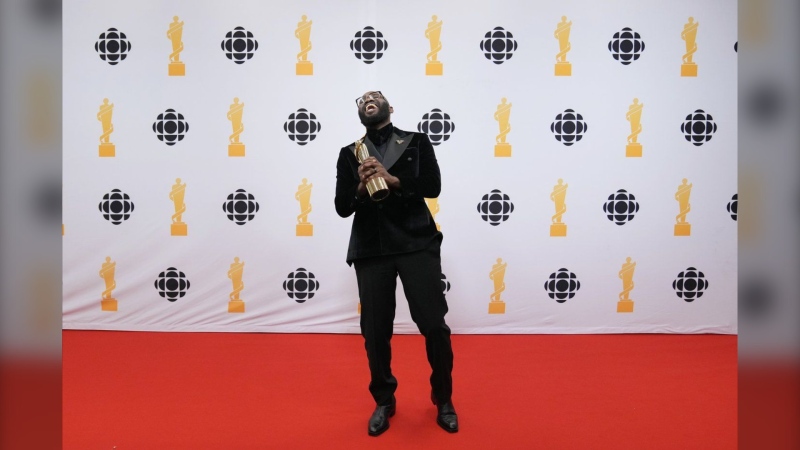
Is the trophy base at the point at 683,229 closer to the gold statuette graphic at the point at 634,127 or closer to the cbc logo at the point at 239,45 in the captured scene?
the gold statuette graphic at the point at 634,127

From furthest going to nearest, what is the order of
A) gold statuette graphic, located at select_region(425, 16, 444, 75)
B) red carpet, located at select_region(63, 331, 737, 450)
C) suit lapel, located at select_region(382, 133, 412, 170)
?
gold statuette graphic, located at select_region(425, 16, 444, 75) < suit lapel, located at select_region(382, 133, 412, 170) < red carpet, located at select_region(63, 331, 737, 450)

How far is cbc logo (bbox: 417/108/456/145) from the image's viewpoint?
14.4ft

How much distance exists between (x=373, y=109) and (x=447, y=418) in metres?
1.46

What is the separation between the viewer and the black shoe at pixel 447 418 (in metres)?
2.56

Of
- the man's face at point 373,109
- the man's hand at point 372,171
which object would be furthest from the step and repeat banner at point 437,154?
the man's hand at point 372,171

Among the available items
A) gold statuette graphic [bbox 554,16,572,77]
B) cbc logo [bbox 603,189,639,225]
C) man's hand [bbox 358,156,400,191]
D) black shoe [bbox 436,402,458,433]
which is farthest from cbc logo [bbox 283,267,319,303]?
gold statuette graphic [bbox 554,16,572,77]

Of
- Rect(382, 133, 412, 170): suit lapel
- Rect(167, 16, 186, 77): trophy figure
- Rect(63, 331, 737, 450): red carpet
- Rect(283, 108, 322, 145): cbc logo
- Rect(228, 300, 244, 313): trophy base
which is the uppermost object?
Rect(167, 16, 186, 77): trophy figure

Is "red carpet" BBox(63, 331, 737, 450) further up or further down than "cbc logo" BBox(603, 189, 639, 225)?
further down

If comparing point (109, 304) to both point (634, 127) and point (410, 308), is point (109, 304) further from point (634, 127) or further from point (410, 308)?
point (634, 127)

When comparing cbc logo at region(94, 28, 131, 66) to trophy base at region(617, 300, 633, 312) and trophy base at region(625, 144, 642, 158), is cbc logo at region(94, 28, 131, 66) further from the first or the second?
trophy base at region(617, 300, 633, 312)

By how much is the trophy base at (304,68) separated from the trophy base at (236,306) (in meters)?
1.84

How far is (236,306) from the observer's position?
4.47 m

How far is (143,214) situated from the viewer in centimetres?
448

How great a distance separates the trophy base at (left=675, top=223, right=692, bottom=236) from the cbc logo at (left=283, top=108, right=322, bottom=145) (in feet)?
9.46
